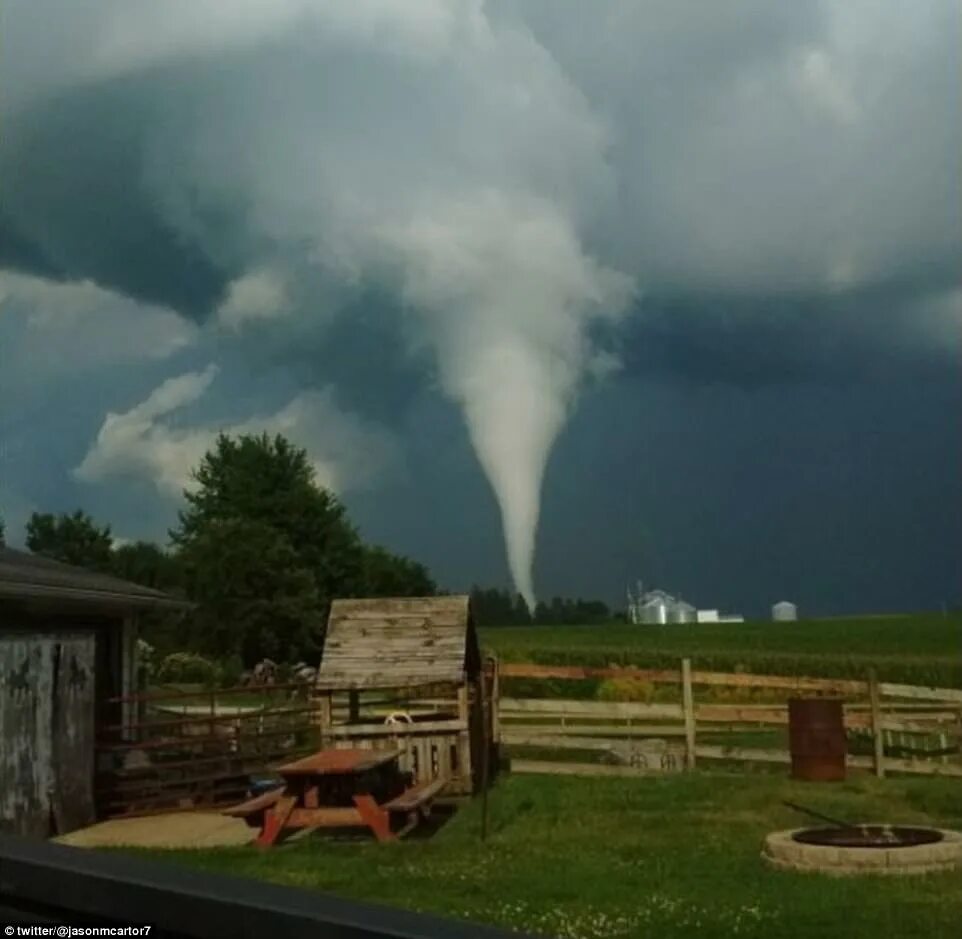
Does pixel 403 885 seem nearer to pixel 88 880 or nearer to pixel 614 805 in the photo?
pixel 614 805

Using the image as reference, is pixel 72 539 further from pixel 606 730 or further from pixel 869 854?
pixel 869 854

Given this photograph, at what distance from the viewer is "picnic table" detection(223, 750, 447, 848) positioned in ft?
24.1

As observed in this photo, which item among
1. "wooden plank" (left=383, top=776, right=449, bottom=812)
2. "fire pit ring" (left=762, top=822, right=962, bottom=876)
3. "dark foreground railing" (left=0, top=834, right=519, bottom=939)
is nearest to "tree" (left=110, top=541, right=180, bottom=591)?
"wooden plank" (left=383, top=776, right=449, bottom=812)

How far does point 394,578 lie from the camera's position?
515 inches

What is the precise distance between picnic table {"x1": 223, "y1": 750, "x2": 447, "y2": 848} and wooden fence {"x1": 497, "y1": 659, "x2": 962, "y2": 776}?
2732 millimetres

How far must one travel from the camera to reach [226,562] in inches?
460

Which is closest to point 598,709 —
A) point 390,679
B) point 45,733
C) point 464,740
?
point 464,740

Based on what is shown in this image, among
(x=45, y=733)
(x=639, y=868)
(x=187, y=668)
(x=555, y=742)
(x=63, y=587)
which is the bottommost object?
(x=639, y=868)

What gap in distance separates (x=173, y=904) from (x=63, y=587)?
7969 mm

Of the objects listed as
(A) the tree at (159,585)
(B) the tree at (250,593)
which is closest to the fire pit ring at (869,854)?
(B) the tree at (250,593)

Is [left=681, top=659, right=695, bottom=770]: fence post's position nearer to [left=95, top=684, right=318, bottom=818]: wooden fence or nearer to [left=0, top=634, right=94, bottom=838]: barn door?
[left=95, top=684, right=318, bottom=818]: wooden fence

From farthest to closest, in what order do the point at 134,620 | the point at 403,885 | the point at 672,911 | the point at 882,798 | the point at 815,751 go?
the point at 134,620 → the point at 815,751 → the point at 882,798 → the point at 403,885 → the point at 672,911

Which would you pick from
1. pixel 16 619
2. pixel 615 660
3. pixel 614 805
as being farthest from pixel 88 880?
pixel 615 660

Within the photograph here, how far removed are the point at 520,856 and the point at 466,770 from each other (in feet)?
11.3
